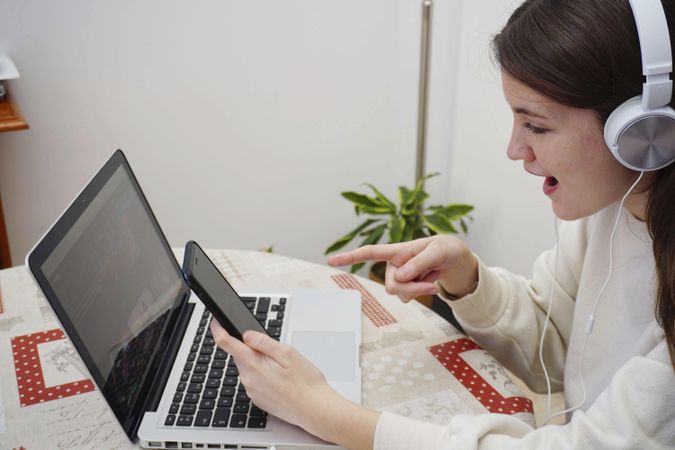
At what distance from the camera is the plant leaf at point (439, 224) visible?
2.09m

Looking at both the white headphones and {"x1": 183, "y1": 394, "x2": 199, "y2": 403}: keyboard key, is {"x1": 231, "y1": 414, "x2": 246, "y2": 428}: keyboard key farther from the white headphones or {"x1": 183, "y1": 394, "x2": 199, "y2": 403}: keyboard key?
the white headphones

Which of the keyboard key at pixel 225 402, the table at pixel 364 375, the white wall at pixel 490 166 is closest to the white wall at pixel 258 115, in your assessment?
the white wall at pixel 490 166

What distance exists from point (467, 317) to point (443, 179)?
Result: 1401 millimetres

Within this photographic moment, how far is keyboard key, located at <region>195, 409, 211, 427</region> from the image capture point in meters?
0.83

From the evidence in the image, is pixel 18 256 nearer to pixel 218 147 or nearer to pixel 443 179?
pixel 218 147

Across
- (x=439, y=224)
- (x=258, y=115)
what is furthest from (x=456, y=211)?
(x=258, y=115)

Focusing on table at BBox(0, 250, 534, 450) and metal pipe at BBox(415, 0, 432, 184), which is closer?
table at BBox(0, 250, 534, 450)

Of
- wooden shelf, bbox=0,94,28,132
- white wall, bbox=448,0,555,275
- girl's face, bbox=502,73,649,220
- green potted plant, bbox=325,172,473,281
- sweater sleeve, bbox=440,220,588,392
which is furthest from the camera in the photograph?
green potted plant, bbox=325,172,473,281

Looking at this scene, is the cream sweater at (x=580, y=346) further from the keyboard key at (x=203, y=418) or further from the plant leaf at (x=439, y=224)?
the plant leaf at (x=439, y=224)

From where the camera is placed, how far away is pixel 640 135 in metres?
0.75

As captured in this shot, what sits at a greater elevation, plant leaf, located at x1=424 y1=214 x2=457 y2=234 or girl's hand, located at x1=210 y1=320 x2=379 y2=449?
girl's hand, located at x1=210 y1=320 x2=379 y2=449

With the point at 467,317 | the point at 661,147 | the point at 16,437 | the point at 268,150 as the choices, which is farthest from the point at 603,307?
the point at 268,150

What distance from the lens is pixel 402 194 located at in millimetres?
2141

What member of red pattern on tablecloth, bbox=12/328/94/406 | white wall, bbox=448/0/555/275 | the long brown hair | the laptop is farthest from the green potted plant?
the long brown hair
